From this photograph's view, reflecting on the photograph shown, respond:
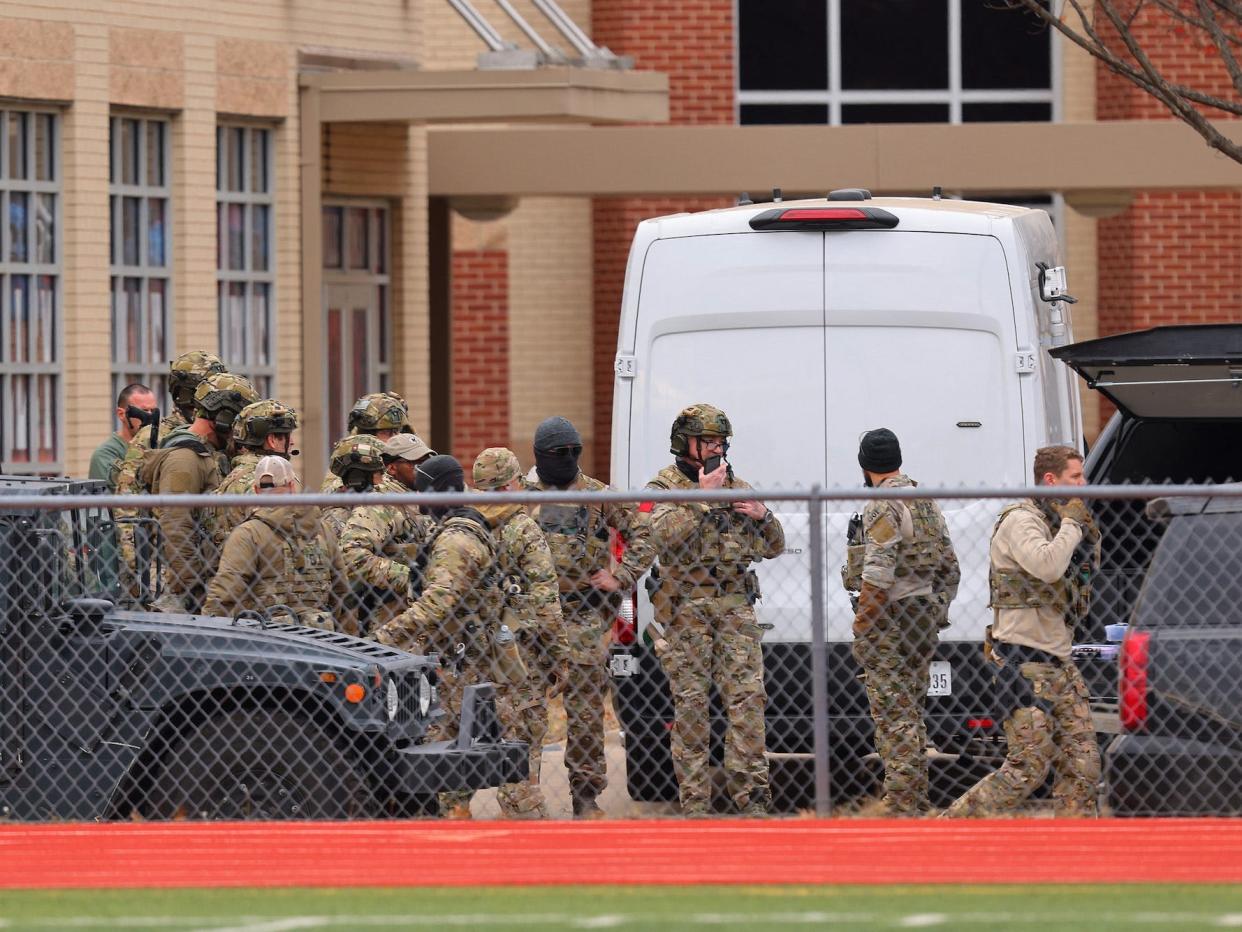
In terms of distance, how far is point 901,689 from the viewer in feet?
33.7

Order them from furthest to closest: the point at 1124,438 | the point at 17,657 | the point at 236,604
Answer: the point at 1124,438, the point at 236,604, the point at 17,657

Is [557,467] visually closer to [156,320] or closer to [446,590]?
[446,590]

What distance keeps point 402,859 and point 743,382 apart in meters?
3.16

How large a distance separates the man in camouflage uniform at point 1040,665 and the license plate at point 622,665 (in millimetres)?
1524

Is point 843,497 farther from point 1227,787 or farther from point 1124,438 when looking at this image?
point 1124,438

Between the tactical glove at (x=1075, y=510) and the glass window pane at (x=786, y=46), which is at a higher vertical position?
the glass window pane at (x=786, y=46)

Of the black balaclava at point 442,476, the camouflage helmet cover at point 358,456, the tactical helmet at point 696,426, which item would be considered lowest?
the black balaclava at point 442,476

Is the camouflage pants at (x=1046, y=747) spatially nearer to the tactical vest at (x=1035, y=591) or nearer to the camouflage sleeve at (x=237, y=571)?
the tactical vest at (x=1035, y=591)

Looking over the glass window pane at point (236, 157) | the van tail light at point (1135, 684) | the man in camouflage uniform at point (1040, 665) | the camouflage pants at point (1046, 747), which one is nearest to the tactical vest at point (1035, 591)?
the man in camouflage uniform at point (1040, 665)

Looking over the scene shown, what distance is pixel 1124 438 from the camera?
11547mm

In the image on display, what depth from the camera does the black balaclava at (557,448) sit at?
11000 millimetres

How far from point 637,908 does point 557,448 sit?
3.84 metres

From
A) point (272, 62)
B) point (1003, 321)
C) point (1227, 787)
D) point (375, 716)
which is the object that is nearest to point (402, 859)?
point (375, 716)

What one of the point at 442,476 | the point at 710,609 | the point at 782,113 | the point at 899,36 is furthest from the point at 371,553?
the point at 899,36
